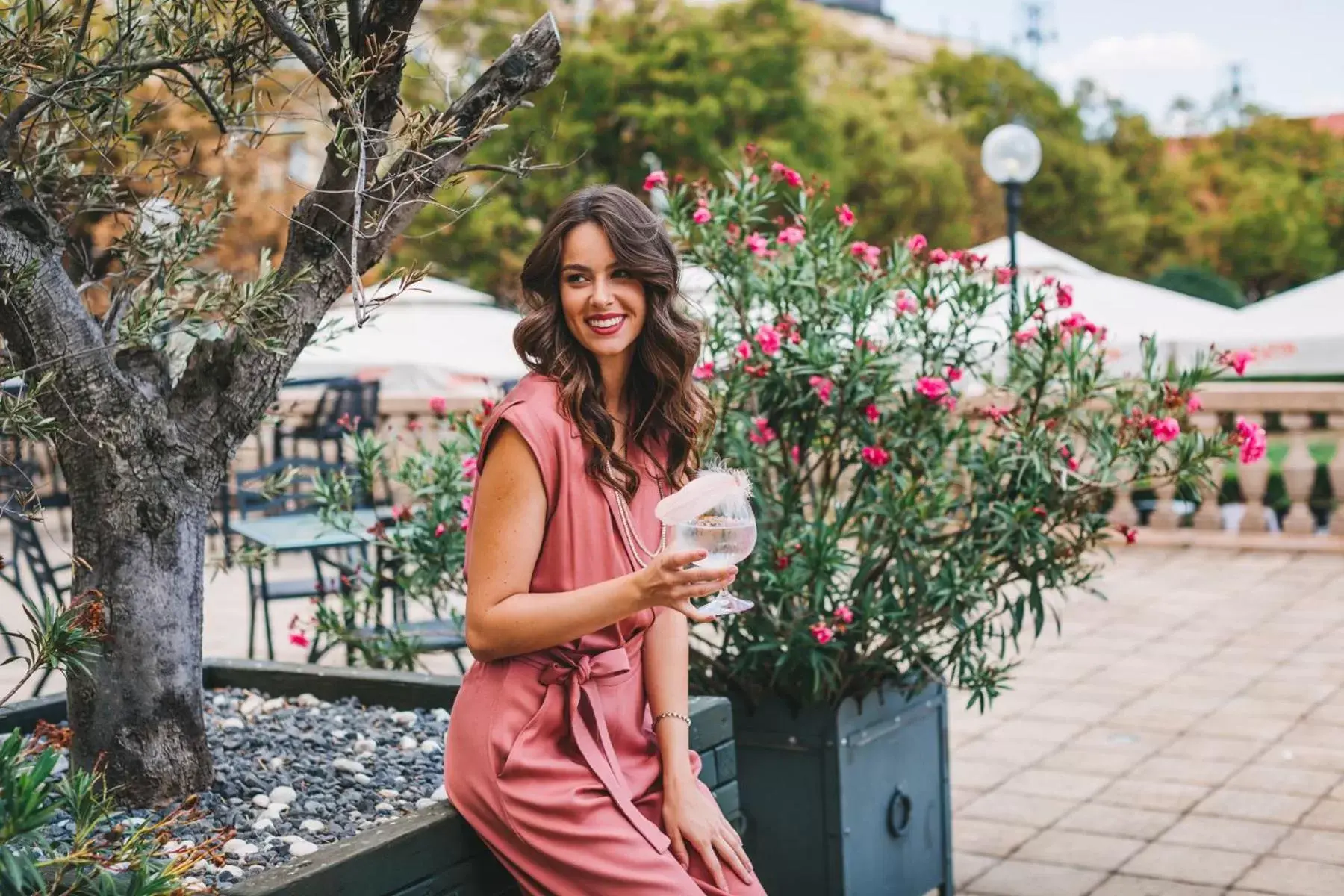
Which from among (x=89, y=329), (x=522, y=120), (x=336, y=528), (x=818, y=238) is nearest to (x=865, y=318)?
(x=818, y=238)

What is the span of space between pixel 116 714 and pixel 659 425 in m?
1.33

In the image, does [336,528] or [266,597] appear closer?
[336,528]

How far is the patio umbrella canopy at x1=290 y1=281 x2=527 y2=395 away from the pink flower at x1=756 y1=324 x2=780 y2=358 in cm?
844

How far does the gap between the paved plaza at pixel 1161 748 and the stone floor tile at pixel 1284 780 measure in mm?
12

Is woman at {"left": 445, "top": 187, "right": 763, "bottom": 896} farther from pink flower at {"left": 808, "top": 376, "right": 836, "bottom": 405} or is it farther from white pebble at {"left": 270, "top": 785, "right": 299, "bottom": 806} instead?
pink flower at {"left": 808, "top": 376, "right": 836, "bottom": 405}

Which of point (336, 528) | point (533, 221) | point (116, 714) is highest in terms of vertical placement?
point (533, 221)

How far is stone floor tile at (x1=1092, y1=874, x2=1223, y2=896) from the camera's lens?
4.38 m

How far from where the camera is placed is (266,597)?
5.83 metres

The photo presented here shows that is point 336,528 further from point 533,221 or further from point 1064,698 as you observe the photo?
point 533,221

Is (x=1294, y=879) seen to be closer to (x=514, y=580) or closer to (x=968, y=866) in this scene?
(x=968, y=866)

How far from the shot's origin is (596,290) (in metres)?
2.70

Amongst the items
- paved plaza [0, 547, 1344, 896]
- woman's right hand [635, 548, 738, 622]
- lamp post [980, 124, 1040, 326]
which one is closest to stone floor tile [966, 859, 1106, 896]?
paved plaza [0, 547, 1344, 896]

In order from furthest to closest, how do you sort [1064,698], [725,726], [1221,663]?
1. [1221,663]
2. [1064,698]
3. [725,726]

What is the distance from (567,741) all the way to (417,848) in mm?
324
